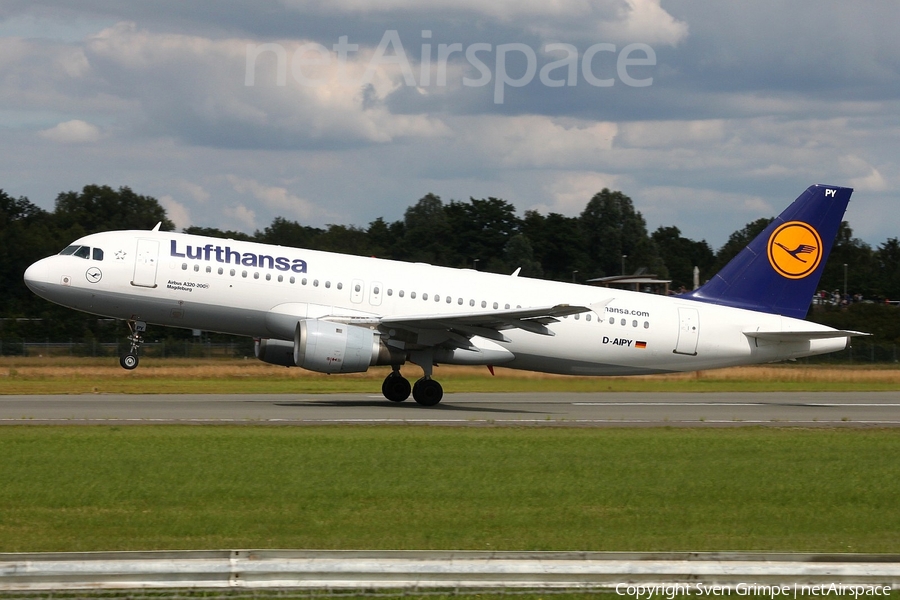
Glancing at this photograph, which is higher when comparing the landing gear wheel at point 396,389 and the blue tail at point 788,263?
the blue tail at point 788,263

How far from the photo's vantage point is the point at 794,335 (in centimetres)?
2853

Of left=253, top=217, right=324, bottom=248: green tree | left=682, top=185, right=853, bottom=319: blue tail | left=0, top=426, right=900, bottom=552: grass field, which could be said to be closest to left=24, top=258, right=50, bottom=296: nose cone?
left=0, top=426, right=900, bottom=552: grass field

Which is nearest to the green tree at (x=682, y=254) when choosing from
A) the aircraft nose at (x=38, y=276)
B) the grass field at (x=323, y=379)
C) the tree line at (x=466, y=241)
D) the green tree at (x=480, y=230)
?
the tree line at (x=466, y=241)

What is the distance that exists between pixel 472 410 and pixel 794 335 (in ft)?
31.2

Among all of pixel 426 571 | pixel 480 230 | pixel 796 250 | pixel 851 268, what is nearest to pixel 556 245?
pixel 480 230

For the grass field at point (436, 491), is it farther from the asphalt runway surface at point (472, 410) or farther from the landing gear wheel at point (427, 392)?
the landing gear wheel at point (427, 392)

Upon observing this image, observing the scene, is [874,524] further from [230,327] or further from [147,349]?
[147,349]

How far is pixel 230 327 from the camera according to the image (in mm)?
25625

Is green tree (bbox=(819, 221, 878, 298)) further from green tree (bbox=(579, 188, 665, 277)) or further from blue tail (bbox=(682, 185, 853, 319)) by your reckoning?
blue tail (bbox=(682, 185, 853, 319))

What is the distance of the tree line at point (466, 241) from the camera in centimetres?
6756

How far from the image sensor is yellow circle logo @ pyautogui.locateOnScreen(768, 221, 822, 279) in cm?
2964

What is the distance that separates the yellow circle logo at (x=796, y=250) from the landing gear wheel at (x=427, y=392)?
1066 cm

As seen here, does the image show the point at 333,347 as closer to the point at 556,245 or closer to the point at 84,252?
the point at 84,252

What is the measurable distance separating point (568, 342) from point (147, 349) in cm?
2650
